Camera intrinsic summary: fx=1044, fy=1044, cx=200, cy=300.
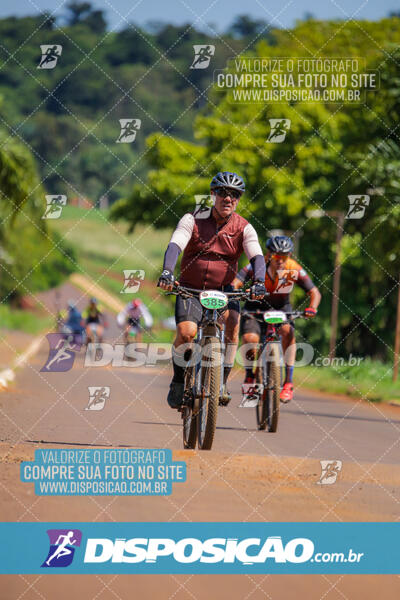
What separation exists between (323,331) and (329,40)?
1756 cm

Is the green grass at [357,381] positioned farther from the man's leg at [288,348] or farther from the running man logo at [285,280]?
the running man logo at [285,280]

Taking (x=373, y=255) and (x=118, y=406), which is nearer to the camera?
(x=118, y=406)

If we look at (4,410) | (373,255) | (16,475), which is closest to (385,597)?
(16,475)

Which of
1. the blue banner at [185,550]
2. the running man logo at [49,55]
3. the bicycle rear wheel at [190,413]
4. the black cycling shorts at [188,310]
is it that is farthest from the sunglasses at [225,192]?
the running man logo at [49,55]

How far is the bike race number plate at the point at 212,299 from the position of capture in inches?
324

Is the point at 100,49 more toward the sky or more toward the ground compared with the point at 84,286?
more toward the sky

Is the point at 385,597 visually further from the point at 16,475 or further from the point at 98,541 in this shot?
the point at 16,475

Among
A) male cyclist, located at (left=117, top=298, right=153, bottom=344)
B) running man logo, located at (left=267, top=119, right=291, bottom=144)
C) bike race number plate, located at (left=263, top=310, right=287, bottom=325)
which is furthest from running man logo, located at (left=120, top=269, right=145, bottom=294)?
male cyclist, located at (left=117, top=298, right=153, bottom=344)

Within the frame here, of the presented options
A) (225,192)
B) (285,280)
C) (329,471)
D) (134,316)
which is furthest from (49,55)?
(134,316)

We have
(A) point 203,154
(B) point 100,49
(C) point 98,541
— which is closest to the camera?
(C) point 98,541

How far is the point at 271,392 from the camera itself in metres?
10.5

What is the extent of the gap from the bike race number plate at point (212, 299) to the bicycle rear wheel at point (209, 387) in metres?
0.34

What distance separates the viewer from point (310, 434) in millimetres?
11695

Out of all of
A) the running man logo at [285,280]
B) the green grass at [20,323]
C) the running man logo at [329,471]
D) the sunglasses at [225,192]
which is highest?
the sunglasses at [225,192]
